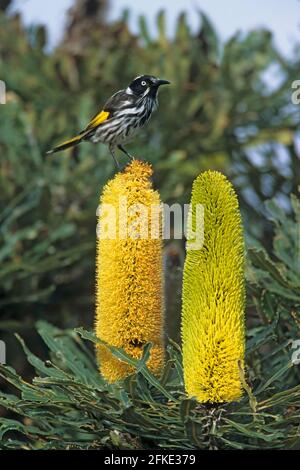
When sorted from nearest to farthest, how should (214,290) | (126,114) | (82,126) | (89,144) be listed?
(214,290)
(126,114)
(82,126)
(89,144)

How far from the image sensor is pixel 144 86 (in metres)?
1.56

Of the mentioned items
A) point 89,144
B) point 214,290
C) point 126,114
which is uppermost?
point 89,144

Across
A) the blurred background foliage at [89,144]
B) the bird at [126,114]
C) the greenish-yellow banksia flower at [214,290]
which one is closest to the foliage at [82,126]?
the blurred background foliage at [89,144]

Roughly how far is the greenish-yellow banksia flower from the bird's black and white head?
0.83 feet

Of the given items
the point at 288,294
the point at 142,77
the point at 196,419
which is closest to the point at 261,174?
the point at 288,294

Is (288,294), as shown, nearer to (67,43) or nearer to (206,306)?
(206,306)

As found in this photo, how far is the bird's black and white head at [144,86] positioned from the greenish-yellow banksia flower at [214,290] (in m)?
0.25

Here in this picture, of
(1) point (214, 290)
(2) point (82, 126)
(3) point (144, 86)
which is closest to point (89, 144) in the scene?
(2) point (82, 126)

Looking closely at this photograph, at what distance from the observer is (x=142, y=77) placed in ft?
5.12

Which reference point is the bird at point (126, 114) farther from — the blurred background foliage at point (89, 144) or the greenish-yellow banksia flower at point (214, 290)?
the blurred background foliage at point (89, 144)

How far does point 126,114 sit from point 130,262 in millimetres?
255

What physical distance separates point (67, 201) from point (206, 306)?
2506 millimetres

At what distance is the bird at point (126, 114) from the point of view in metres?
1.54

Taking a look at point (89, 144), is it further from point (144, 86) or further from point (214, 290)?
point (214, 290)
